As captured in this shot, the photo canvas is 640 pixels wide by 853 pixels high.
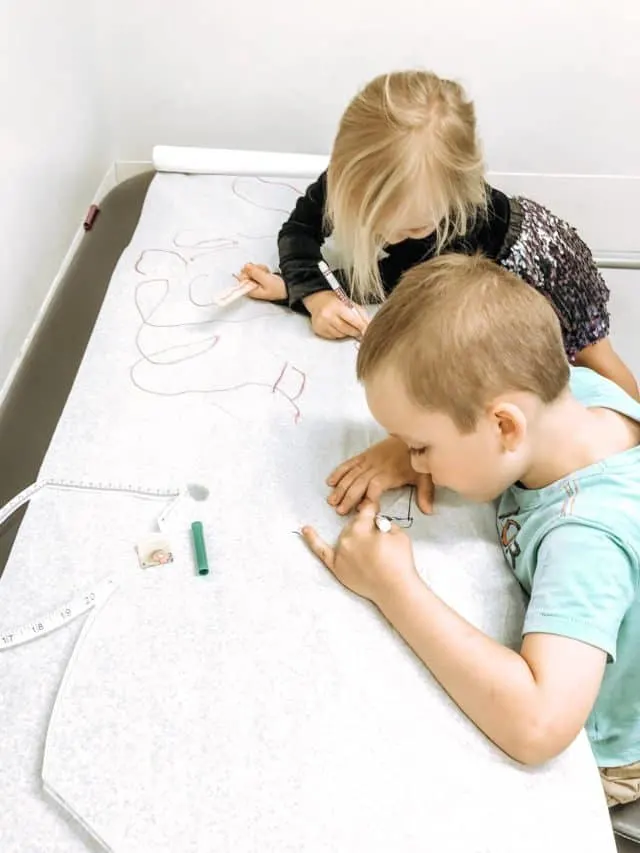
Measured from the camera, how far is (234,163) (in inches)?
52.7

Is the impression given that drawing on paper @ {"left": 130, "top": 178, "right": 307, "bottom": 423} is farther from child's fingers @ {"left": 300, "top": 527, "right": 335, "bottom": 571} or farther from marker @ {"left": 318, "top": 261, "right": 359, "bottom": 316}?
child's fingers @ {"left": 300, "top": 527, "right": 335, "bottom": 571}

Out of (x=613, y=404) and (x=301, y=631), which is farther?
(x=613, y=404)

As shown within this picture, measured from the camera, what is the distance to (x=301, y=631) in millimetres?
710

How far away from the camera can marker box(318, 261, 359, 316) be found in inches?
42.9

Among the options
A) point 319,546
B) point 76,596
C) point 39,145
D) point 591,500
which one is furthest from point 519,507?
point 39,145

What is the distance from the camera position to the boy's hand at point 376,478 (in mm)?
833

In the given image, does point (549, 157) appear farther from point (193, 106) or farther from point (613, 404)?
point (613, 404)

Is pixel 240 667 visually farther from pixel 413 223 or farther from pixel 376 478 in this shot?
pixel 413 223

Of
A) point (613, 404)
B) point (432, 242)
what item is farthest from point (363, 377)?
point (432, 242)

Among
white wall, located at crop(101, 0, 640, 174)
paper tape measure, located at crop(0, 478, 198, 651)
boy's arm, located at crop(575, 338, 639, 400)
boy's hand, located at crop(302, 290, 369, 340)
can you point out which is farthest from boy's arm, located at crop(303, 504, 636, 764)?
white wall, located at crop(101, 0, 640, 174)

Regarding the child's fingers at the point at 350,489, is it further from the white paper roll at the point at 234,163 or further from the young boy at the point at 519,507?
the white paper roll at the point at 234,163

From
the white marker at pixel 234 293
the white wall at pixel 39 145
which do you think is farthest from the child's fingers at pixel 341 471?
the white wall at pixel 39 145

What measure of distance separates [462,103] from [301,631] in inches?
24.4

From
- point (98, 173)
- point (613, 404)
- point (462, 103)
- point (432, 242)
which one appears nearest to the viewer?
point (613, 404)
